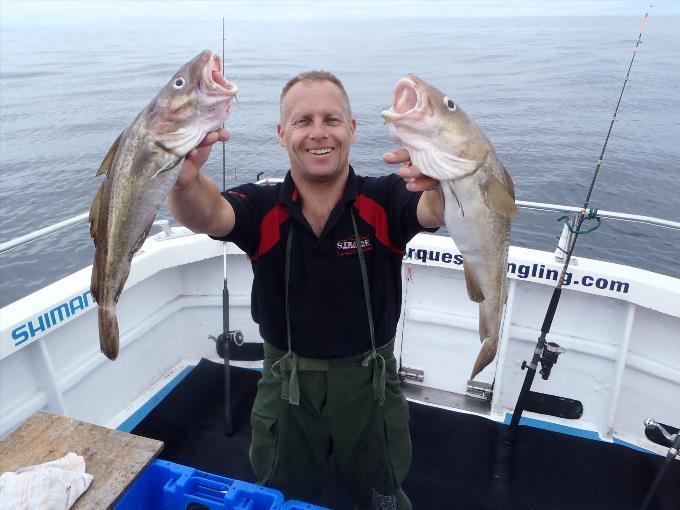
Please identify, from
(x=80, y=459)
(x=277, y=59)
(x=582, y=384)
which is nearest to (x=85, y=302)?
(x=80, y=459)

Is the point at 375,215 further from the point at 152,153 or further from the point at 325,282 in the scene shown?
the point at 152,153

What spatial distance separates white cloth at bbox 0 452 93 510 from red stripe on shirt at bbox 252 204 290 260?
1.39 m

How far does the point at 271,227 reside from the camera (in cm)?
254

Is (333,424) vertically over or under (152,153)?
under

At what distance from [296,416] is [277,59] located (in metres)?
43.2

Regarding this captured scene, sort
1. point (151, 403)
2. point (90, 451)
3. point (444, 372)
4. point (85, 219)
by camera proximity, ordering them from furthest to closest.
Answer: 1. point (444, 372)
2. point (151, 403)
3. point (85, 219)
4. point (90, 451)

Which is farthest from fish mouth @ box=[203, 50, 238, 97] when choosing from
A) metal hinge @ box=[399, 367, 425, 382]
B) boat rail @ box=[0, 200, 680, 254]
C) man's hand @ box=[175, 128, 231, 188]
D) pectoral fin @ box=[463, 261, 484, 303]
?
metal hinge @ box=[399, 367, 425, 382]

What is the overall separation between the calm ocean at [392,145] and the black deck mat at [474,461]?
3.94 m

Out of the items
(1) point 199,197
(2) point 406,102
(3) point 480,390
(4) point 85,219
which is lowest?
(3) point 480,390

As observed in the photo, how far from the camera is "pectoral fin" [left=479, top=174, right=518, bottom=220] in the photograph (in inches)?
80.0

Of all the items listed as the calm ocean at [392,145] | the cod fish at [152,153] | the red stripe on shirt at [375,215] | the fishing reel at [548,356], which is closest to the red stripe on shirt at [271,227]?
the red stripe on shirt at [375,215]

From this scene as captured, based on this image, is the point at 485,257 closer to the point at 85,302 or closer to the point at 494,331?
the point at 494,331

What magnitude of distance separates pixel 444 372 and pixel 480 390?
1.24ft

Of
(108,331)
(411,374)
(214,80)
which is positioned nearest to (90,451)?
(108,331)
